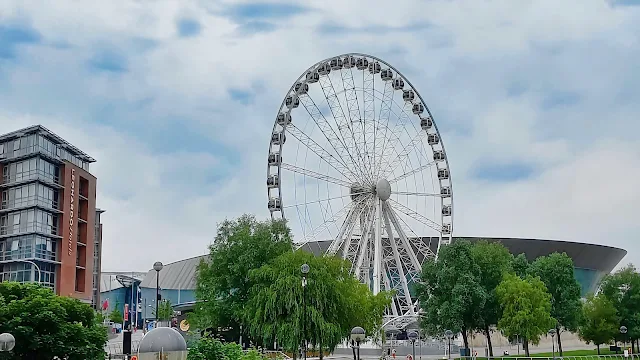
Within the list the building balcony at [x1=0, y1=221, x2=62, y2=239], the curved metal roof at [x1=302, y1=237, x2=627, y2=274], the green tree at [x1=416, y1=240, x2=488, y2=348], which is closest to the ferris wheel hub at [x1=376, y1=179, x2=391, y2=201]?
the green tree at [x1=416, y1=240, x2=488, y2=348]

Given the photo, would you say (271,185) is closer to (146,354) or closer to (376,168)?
(376,168)

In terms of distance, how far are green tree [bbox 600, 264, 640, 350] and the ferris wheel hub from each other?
2596cm

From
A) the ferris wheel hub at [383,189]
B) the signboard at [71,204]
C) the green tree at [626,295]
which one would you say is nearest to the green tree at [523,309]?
the ferris wheel hub at [383,189]

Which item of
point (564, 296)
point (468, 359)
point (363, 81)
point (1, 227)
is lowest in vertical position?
point (468, 359)

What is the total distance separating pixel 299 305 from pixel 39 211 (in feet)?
114

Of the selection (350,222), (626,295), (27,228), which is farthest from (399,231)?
(27,228)

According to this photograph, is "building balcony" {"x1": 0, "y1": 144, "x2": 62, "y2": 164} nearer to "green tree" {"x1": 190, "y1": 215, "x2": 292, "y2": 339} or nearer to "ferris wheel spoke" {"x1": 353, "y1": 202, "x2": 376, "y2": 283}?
"green tree" {"x1": 190, "y1": 215, "x2": 292, "y2": 339}

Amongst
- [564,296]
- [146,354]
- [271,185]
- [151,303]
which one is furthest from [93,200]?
[151,303]

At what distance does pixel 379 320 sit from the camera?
60.4m

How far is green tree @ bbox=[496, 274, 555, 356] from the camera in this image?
57.1 m

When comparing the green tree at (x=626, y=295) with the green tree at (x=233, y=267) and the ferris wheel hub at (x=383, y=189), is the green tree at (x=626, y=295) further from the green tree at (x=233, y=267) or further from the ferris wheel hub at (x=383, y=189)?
the green tree at (x=233, y=267)

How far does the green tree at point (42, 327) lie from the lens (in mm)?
31547

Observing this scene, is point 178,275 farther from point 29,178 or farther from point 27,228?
point 29,178

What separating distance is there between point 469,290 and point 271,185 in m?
17.2
